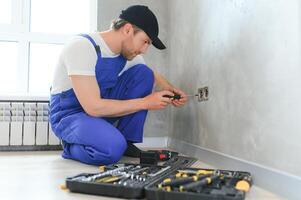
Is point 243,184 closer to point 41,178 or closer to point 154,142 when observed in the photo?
point 41,178

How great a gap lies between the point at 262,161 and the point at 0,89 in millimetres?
2100

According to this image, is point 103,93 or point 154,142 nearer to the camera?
point 103,93

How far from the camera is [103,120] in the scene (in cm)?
170

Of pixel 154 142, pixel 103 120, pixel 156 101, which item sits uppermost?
pixel 156 101

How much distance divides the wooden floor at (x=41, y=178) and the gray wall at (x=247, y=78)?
0.60 feet

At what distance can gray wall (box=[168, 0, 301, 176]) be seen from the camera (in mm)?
1049

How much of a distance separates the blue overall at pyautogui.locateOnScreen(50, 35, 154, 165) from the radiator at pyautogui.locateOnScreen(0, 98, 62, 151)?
22.5 inches

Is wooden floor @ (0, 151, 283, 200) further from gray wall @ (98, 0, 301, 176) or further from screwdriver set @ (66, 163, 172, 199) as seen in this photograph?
gray wall @ (98, 0, 301, 176)

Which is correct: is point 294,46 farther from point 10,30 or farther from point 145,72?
point 10,30

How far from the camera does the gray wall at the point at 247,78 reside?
3.44 ft

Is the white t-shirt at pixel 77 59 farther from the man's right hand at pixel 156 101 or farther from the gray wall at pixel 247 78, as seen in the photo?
the gray wall at pixel 247 78

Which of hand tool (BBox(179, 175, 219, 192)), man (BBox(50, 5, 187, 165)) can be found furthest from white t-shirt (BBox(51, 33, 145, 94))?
hand tool (BBox(179, 175, 219, 192))

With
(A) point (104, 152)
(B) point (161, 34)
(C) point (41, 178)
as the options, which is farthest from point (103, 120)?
(B) point (161, 34)

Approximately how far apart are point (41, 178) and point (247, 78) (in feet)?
Result: 3.04
